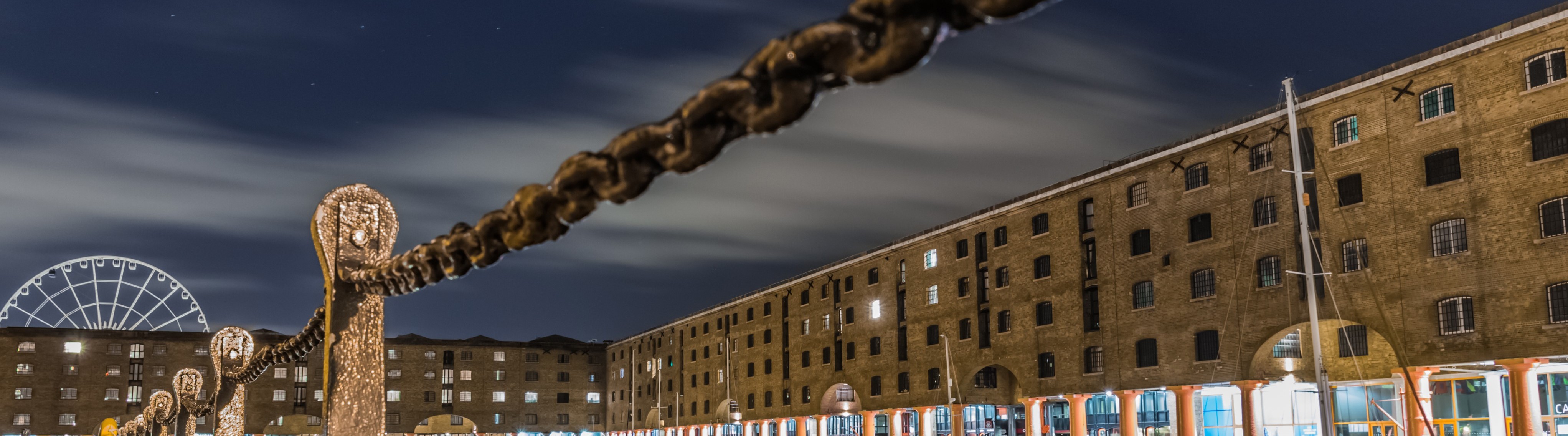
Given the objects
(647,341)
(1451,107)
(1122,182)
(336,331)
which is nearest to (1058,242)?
(1122,182)

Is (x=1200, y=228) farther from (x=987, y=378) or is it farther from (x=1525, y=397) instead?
(x=987, y=378)

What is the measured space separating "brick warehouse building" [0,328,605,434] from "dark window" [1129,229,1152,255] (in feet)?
207

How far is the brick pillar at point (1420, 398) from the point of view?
35531 millimetres

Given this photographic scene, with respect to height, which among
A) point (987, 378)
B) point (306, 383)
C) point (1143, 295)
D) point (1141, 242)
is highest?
point (1141, 242)

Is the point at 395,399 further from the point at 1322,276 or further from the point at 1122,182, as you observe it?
the point at 1322,276

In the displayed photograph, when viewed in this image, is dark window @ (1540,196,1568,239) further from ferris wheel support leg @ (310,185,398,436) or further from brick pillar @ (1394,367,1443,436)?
ferris wheel support leg @ (310,185,398,436)

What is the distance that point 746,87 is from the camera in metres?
2.12

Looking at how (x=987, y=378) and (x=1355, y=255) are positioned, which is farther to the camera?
(x=987, y=378)

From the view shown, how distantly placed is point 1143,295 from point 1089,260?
3.36 metres

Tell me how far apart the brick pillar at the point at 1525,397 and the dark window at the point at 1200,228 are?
10665 mm

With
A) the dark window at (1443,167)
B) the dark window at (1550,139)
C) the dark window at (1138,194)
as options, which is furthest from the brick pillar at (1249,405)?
the dark window at (1550,139)

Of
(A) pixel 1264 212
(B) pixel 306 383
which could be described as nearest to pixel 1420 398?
(A) pixel 1264 212

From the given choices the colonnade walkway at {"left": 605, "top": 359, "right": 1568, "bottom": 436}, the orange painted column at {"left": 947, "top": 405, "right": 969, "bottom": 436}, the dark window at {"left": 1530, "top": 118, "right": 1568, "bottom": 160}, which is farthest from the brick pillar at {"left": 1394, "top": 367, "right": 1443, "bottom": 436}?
the orange painted column at {"left": 947, "top": 405, "right": 969, "bottom": 436}

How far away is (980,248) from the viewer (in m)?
Answer: 55.2
